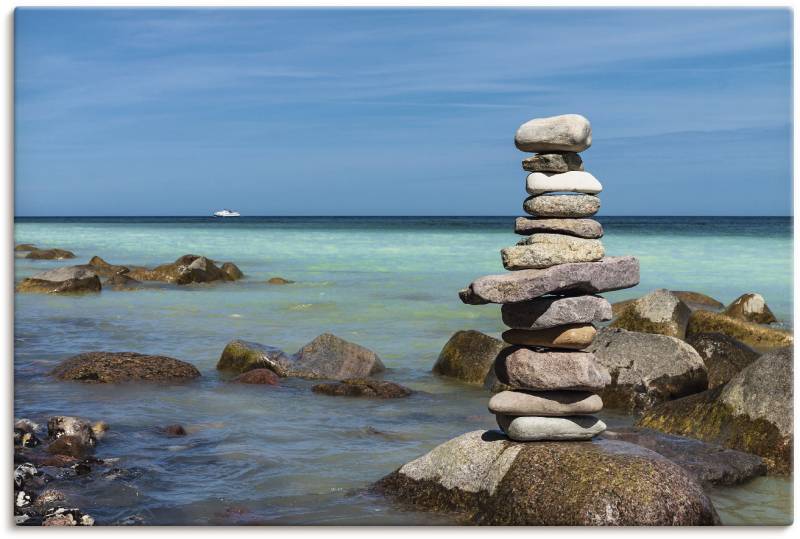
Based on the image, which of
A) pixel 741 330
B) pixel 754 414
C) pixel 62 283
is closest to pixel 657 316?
pixel 741 330

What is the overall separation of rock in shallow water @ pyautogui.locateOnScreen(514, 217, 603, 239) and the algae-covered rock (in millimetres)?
8425

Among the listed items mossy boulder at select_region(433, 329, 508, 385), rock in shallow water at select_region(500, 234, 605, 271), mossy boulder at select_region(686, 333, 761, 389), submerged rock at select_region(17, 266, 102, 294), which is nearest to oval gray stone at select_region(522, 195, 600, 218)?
rock in shallow water at select_region(500, 234, 605, 271)

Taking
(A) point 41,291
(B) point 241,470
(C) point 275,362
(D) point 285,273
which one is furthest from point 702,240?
(B) point 241,470

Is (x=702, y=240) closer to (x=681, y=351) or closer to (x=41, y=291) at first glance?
(x=41, y=291)

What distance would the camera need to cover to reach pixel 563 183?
9461 mm

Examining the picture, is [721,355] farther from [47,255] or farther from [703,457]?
[47,255]

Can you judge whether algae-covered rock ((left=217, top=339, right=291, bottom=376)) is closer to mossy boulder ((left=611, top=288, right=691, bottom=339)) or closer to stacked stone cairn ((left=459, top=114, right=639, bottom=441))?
mossy boulder ((left=611, top=288, right=691, bottom=339))

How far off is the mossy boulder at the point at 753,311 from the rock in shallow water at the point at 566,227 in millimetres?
16055

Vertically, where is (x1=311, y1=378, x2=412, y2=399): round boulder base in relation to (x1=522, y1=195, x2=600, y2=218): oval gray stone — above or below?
below

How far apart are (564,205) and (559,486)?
2550mm

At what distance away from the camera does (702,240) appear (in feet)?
210

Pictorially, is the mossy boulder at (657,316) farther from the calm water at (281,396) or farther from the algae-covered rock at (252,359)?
the algae-covered rock at (252,359)

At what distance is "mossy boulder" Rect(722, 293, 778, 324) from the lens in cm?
2430

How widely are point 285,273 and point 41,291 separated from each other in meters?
13.2
